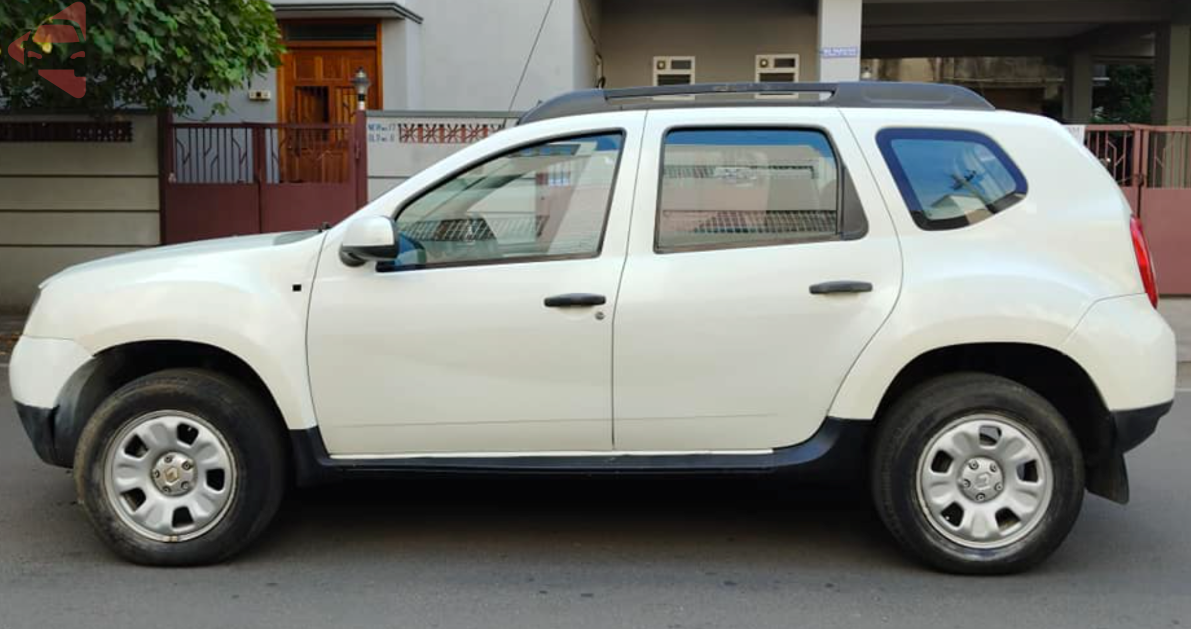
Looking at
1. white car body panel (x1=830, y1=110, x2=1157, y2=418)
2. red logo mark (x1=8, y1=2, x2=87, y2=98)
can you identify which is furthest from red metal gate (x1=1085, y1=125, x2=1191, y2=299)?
red logo mark (x1=8, y1=2, x2=87, y2=98)

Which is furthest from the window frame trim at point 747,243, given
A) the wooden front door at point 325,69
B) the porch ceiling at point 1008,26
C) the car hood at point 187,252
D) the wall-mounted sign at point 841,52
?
the porch ceiling at point 1008,26

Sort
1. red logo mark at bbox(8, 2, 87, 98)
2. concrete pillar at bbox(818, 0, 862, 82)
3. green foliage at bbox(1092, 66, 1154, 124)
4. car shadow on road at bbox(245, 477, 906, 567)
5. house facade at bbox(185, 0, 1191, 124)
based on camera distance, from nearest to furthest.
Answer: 1. car shadow on road at bbox(245, 477, 906, 567)
2. red logo mark at bbox(8, 2, 87, 98)
3. concrete pillar at bbox(818, 0, 862, 82)
4. house facade at bbox(185, 0, 1191, 124)
5. green foliage at bbox(1092, 66, 1154, 124)

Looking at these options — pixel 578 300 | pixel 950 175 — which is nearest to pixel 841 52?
pixel 950 175

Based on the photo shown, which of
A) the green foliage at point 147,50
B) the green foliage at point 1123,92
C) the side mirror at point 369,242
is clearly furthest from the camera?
the green foliage at point 1123,92

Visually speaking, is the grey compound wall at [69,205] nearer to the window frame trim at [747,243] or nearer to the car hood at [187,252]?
the car hood at [187,252]

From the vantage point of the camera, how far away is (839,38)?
14141 millimetres

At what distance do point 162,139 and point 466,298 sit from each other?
9.15 meters

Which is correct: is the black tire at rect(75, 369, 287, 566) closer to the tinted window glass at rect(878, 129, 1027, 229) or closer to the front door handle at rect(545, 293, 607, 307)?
the front door handle at rect(545, 293, 607, 307)

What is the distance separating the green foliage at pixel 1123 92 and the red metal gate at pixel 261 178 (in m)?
24.5

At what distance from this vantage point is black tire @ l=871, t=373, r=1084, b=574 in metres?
4.29

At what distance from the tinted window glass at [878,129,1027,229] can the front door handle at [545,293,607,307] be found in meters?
1.29

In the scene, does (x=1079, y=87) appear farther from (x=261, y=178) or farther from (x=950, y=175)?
(x=950, y=175)

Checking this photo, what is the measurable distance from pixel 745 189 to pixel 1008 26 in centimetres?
1722

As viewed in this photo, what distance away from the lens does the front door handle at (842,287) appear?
4281 mm
